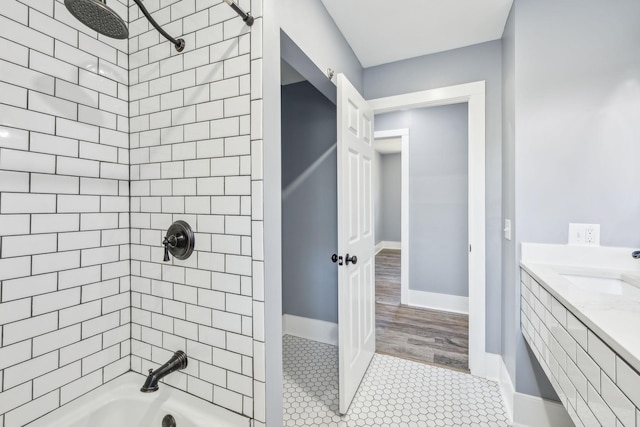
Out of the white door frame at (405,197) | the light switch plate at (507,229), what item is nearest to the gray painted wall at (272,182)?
the light switch plate at (507,229)

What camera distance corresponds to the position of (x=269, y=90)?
3.47 feet

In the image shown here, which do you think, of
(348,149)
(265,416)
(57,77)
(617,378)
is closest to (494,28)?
(348,149)

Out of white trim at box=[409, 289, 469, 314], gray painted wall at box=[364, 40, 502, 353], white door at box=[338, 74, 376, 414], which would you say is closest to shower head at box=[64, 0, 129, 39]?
white door at box=[338, 74, 376, 414]

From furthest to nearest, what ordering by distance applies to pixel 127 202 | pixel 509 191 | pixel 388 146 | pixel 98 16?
pixel 388 146, pixel 509 191, pixel 127 202, pixel 98 16

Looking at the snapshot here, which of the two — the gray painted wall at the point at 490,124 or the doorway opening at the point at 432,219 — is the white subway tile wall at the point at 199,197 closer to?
the gray painted wall at the point at 490,124

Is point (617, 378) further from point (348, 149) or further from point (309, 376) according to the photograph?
point (309, 376)

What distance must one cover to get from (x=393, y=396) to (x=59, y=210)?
6.75 ft

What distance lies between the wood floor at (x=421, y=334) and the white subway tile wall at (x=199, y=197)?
→ 1.74 meters

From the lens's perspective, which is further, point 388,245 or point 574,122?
point 388,245

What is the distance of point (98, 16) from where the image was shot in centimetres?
78

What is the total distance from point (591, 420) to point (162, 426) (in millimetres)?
1456

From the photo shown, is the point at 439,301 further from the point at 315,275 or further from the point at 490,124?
the point at 490,124

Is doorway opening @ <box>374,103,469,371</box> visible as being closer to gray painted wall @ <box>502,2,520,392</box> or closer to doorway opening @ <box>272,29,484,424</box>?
doorway opening @ <box>272,29,484,424</box>

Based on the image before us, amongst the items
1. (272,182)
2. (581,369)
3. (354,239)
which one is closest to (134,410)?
(272,182)
